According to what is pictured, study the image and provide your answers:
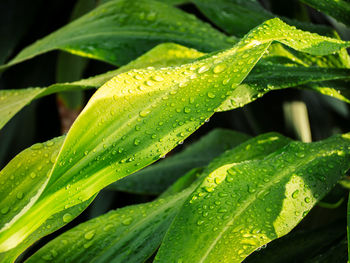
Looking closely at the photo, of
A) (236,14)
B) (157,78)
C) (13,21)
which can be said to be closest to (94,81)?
(157,78)

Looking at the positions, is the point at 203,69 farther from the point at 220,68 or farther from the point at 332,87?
the point at 332,87

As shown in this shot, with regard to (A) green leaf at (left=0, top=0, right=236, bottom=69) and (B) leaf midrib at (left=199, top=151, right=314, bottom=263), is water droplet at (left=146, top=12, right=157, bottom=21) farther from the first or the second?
(B) leaf midrib at (left=199, top=151, right=314, bottom=263)

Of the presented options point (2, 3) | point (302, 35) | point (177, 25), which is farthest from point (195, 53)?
point (2, 3)

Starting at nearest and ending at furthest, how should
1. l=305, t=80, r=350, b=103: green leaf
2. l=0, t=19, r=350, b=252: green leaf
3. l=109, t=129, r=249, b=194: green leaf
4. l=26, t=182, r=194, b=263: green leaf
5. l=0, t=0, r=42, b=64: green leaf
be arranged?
l=0, t=19, r=350, b=252: green leaf, l=26, t=182, r=194, b=263: green leaf, l=305, t=80, r=350, b=103: green leaf, l=109, t=129, r=249, b=194: green leaf, l=0, t=0, r=42, b=64: green leaf

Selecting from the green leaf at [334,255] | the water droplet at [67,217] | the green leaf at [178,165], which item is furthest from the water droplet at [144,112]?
the green leaf at [178,165]

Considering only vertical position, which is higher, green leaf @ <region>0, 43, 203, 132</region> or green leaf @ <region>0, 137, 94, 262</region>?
green leaf @ <region>0, 43, 203, 132</region>

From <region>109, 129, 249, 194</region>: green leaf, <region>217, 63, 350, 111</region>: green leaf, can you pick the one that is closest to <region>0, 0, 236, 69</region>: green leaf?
<region>217, 63, 350, 111</region>: green leaf
